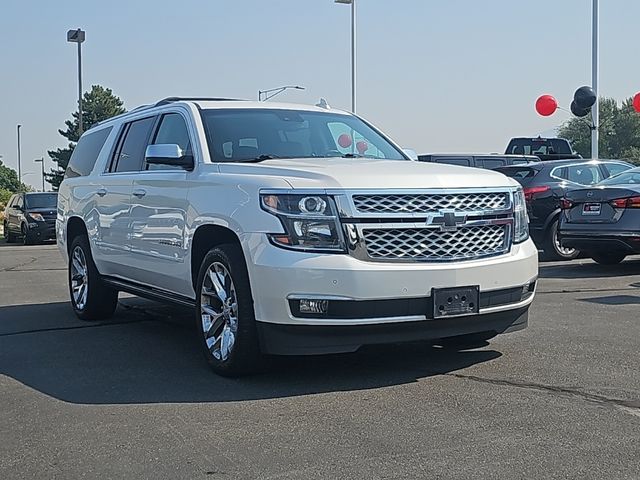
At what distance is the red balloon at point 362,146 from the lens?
720 cm

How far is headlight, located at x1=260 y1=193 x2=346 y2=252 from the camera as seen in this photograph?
5.33 metres

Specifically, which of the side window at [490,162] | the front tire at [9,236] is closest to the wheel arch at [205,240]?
the side window at [490,162]

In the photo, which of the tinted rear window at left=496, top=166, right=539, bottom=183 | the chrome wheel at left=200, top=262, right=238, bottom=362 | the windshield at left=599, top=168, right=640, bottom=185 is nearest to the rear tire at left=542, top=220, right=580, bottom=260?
the tinted rear window at left=496, top=166, right=539, bottom=183

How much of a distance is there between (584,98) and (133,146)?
17.5 m

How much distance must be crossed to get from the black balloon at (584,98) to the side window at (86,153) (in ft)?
54.1

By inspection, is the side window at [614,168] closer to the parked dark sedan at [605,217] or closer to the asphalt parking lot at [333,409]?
the parked dark sedan at [605,217]

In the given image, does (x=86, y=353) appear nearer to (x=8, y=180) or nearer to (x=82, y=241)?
(x=82, y=241)

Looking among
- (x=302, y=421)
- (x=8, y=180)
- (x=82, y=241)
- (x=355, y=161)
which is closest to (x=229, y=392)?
(x=302, y=421)

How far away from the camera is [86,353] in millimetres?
6938

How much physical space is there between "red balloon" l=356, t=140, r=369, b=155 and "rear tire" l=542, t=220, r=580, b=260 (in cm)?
704

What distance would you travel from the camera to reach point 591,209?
11.5 metres

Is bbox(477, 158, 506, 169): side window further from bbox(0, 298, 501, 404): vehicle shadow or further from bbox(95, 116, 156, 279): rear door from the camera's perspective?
bbox(0, 298, 501, 404): vehicle shadow

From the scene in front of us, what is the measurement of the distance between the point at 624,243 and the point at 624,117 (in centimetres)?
7028

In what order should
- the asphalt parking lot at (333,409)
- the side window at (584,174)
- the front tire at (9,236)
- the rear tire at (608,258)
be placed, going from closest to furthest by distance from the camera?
the asphalt parking lot at (333,409) → the rear tire at (608,258) → the side window at (584,174) → the front tire at (9,236)
